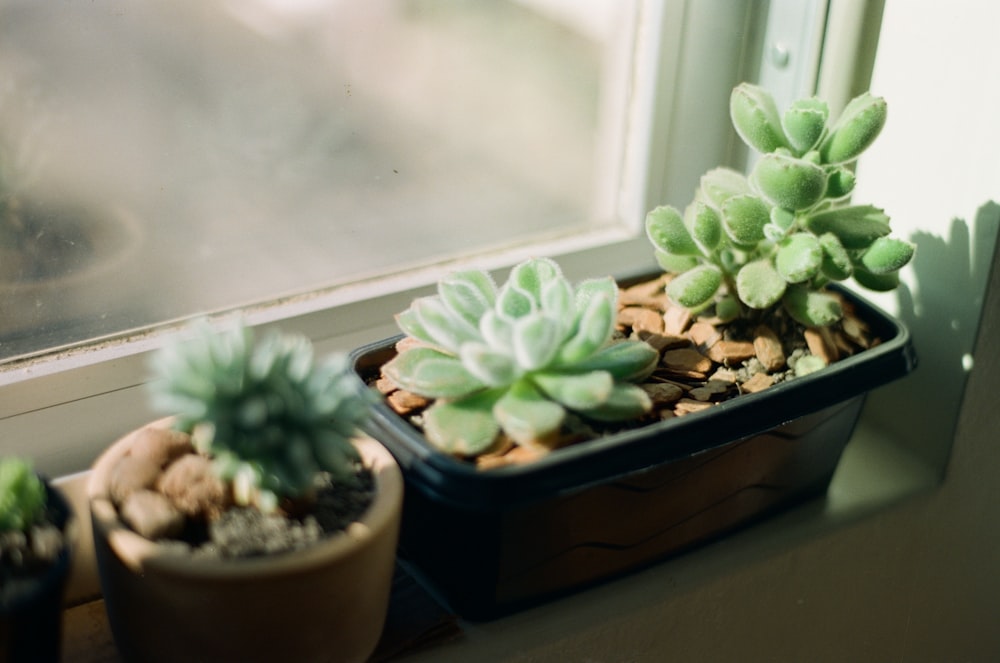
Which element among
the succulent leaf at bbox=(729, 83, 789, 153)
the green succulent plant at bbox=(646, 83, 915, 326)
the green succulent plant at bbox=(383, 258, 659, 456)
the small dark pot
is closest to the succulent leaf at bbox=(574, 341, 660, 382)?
the green succulent plant at bbox=(383, 258, 659, 456)

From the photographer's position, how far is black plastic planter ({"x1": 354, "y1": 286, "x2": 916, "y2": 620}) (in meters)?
0.60

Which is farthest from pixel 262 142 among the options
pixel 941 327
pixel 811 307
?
pixel 941 327

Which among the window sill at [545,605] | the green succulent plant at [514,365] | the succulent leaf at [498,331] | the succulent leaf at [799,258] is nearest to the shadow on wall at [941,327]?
the window sill at [545,605]

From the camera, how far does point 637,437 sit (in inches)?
24.3

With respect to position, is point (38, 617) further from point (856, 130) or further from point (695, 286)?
point (856, 130)

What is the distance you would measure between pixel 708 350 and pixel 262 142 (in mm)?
391

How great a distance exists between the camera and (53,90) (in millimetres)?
660

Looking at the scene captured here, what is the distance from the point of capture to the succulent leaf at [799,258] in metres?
0.70

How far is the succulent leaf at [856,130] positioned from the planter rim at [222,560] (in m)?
0.42

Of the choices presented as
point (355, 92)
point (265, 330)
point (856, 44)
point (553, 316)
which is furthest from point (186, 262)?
point (856, 44)

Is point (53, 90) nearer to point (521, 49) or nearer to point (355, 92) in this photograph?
point (355, 92)

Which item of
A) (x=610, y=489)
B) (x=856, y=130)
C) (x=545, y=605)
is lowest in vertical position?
(x=545, y=605)

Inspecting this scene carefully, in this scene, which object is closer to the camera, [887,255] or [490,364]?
[490,364]

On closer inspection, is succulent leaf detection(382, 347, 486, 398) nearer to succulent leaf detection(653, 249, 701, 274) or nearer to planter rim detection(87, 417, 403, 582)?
planter rim detection(87, 417, 403, 582)
